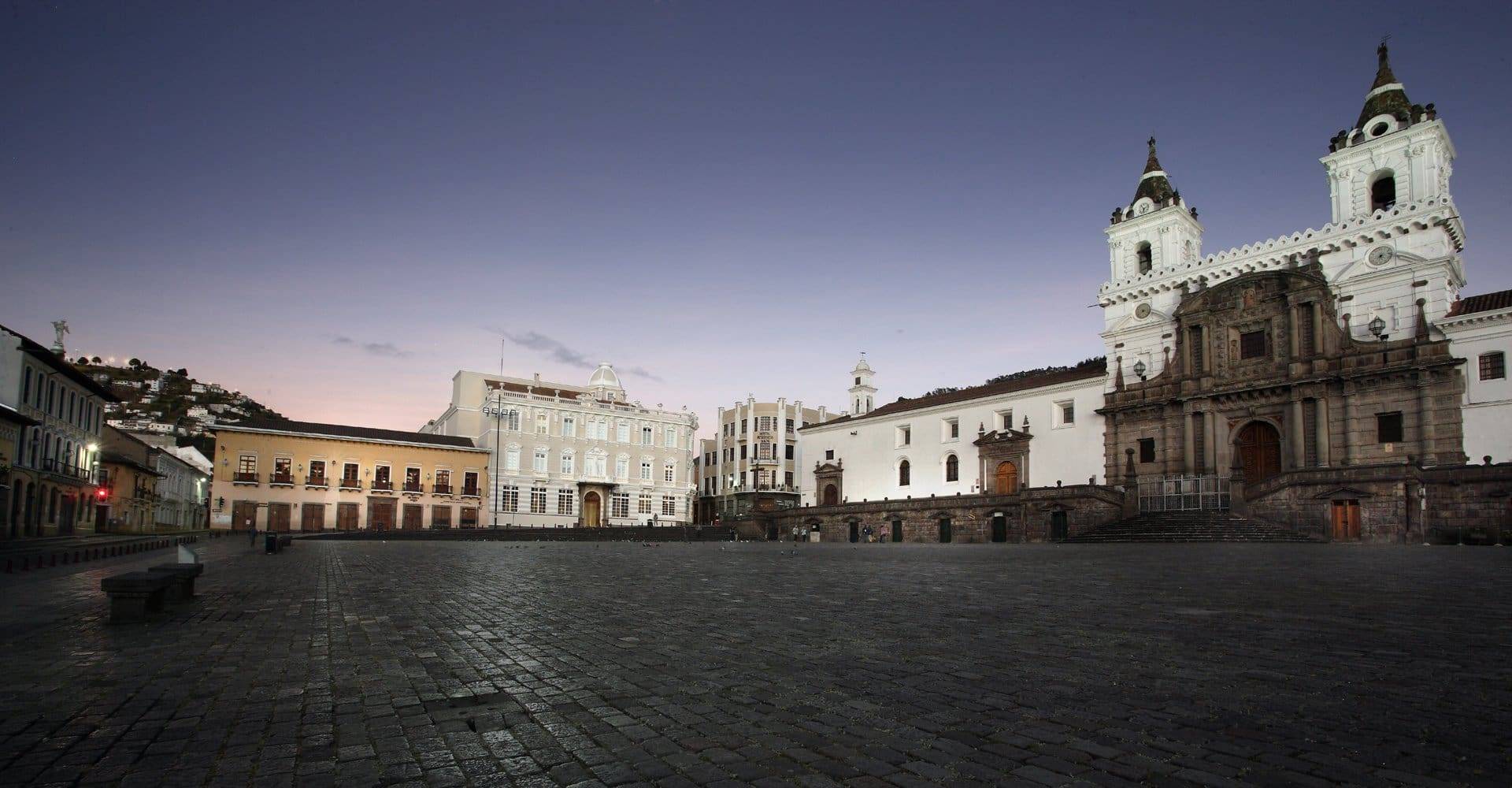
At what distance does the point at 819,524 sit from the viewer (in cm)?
5797

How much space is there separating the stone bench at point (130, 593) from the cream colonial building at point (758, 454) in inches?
2707

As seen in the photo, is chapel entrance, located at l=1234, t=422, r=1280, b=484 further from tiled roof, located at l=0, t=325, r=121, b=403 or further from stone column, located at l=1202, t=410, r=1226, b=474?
tiled roof, located at l=0, t=325, r=121, b=403

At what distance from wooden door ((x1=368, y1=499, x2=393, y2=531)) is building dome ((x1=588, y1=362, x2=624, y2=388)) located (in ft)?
65.9

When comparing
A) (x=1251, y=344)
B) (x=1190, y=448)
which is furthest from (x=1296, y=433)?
(x=1251, y=344)

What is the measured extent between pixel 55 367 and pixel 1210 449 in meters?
55.7

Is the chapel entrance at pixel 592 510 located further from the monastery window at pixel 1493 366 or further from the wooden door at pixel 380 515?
the monastery window at pixel 1493 366

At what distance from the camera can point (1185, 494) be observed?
131 ft

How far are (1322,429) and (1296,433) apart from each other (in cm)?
117

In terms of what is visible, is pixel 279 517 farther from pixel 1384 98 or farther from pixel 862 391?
pixel 1384 98

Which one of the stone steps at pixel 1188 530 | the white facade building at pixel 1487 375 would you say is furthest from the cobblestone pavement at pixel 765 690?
the white facade building at pixel 1487 375

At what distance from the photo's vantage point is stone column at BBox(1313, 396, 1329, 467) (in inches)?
1511

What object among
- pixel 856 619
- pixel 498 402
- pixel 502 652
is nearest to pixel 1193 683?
pixel 856 619

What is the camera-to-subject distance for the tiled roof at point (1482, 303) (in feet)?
114

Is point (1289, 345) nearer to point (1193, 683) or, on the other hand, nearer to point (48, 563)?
point (1193, 683)
